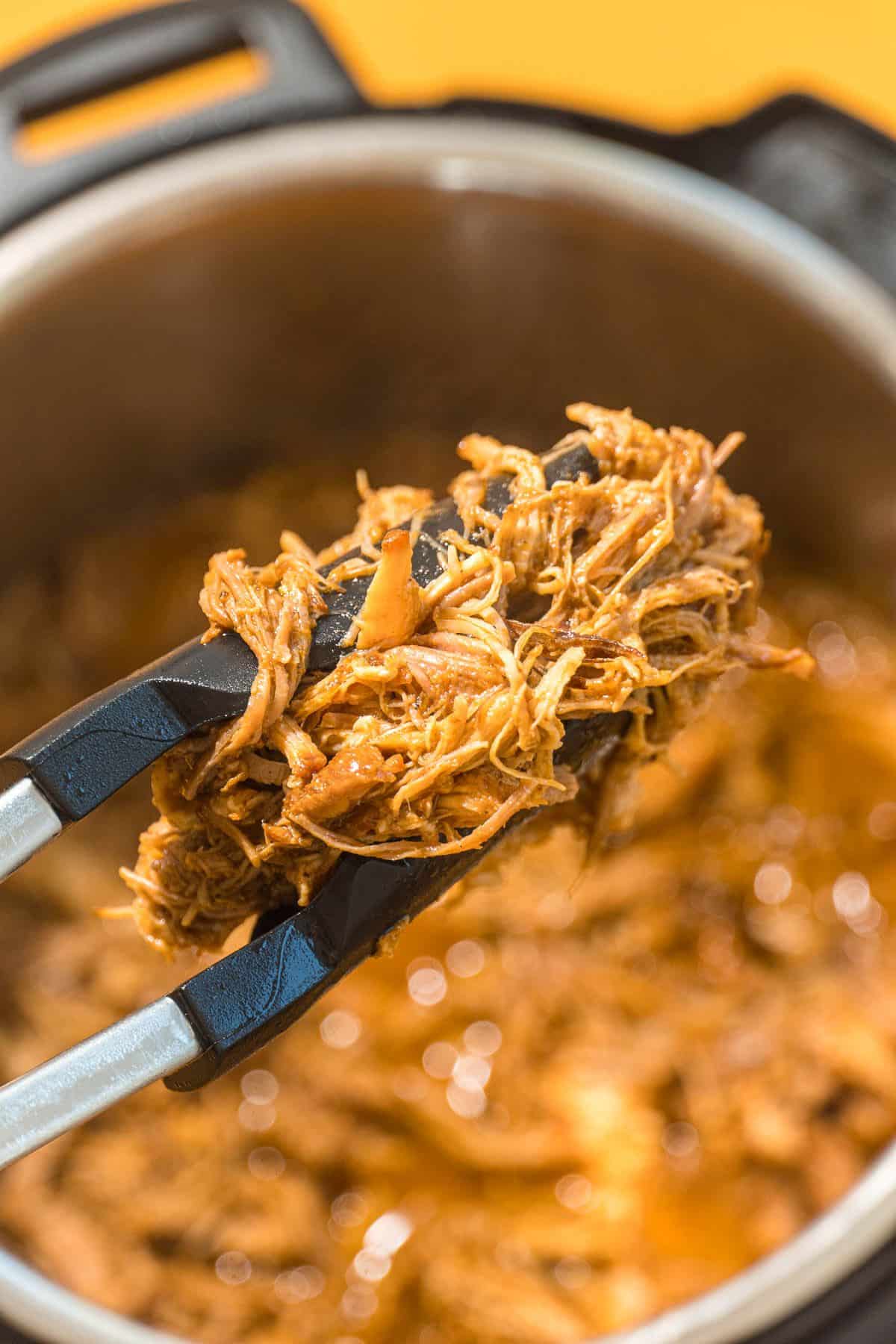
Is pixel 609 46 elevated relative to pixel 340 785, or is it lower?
elevated

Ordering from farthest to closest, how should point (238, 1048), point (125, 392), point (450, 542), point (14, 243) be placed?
point (125, 392) → point (14, 243) → point (450, 542) → point (238, 1048)

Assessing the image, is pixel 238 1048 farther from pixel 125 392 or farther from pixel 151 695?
pixel 125 392

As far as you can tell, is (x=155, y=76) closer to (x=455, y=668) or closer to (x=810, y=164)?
(x=810, y=164)

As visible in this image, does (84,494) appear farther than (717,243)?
Yes

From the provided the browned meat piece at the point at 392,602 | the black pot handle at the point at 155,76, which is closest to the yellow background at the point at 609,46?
the black pot handle at the point at 155,76

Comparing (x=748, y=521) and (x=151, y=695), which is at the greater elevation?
(x=151, y=695)

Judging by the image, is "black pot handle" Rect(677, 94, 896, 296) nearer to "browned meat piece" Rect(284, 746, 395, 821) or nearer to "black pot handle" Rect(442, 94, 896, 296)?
"black pot handle" Rect(442, 94, 896, 296)

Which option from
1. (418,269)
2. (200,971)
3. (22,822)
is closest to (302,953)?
(200,971)

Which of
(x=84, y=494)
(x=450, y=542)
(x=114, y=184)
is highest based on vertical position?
(x=114, y=184)

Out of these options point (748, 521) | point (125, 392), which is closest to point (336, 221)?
point (125, 392)
